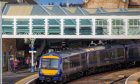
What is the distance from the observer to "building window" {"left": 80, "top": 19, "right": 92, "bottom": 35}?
48344 mm

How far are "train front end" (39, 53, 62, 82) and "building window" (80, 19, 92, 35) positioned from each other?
1179 centimetres

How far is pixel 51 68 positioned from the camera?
36.6m

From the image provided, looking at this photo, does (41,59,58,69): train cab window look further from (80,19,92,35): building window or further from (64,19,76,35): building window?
(80,19,92,35): building window

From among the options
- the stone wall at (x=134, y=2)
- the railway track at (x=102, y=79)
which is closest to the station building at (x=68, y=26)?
the railway track at (x=102, y=79)

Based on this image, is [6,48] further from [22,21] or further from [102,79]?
[102,79]

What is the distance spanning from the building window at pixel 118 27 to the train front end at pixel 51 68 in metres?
13.5

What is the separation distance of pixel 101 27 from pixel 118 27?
1663 millimetres

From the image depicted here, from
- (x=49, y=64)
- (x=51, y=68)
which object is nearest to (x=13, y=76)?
(x=49, y=64)

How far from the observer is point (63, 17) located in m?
48.3

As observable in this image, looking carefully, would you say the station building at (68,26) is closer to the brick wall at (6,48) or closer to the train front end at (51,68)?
the brick wall at (6,48)

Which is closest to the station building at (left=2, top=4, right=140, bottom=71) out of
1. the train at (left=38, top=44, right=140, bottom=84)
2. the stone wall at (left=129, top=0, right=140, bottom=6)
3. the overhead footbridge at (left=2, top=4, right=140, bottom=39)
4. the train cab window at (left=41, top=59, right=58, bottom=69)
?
the overhead footbridge at (left=2, top=4, right=140, bottom=39)

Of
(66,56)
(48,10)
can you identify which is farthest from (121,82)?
(48,10)

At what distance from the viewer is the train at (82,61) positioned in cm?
3641

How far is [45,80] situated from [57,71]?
1111 millimetres
